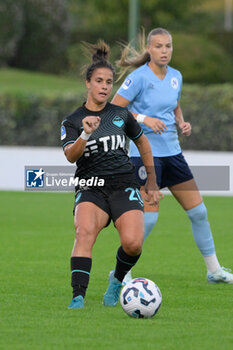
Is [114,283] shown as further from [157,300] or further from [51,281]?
[51,281]

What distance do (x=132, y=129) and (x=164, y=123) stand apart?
1.26 m

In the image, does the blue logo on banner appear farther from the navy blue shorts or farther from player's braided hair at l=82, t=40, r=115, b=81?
player's braided hair at l=82, t=40, r=115, b=81

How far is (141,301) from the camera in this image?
6793 mm

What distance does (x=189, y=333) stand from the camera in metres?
6.21

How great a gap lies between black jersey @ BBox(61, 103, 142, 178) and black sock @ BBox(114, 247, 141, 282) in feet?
2.14

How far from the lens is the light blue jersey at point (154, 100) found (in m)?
8.54

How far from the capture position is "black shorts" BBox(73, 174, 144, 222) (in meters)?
7.16

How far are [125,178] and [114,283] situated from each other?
0.85m

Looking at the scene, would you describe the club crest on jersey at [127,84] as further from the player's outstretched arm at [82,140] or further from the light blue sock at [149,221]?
the player's outstretched arm at [82,140]

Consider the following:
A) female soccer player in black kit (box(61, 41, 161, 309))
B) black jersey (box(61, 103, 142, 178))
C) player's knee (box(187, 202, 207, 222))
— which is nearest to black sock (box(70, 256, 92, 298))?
female soccer player in black kit (box(61, 41, 161, 309))

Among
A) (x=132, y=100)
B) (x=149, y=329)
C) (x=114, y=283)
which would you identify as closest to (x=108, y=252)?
(x=132, y=100)

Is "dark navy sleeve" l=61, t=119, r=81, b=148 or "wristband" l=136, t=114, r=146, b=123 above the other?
"dark navy sleeve" l=61, t=119, r=81, b=148

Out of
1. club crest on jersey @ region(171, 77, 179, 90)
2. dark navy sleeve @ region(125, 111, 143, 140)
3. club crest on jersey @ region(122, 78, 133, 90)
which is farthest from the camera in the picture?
club crest on jersey @ region(171, 77, 179, 90)

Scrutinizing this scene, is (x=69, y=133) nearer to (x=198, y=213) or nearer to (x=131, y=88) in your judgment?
(x=131, y=88)
